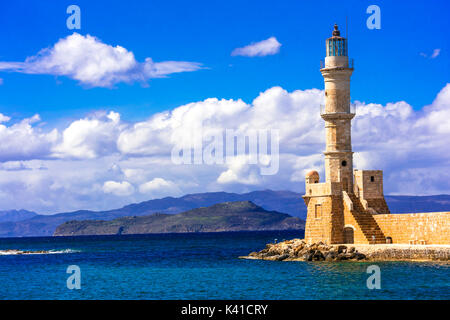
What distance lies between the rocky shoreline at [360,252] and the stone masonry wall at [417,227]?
1447mm

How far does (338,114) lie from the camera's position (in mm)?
48469

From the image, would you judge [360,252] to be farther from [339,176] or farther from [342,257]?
[339,176]

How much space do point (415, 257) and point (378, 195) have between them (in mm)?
6723

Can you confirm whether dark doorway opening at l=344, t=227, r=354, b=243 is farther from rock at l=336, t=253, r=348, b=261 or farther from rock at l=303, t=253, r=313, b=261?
rock at l=303, t=253, r=313, b=261

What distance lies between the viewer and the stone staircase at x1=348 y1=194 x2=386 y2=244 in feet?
154

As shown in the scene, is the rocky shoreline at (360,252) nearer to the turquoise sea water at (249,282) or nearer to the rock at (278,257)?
the rock at (278,257)

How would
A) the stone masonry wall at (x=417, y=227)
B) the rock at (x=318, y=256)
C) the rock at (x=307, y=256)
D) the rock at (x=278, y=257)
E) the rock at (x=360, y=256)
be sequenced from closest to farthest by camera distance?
the stone masonry wall at (x=417, y=227)
the rock at (x=360, y=256)
the rock at (x=318, y=256)
the rock at (x=307, y=256)
the rock at (x=278, y=257)

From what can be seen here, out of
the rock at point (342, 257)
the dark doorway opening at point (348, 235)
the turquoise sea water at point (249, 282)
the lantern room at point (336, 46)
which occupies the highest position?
the lantern room at point (336, 46)

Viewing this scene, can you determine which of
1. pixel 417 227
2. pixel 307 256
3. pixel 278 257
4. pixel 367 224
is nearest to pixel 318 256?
pixel 307 256

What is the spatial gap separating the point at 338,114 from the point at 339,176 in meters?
4.29

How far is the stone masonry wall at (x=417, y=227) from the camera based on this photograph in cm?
4356

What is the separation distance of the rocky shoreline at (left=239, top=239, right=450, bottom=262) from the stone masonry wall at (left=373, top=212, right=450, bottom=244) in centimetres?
145

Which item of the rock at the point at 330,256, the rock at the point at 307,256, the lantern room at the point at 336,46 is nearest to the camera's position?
the rock at the point at 330,256

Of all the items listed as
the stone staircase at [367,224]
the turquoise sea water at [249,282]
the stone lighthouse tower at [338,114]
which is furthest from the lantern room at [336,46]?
the turquoise sea water at [249,282]
